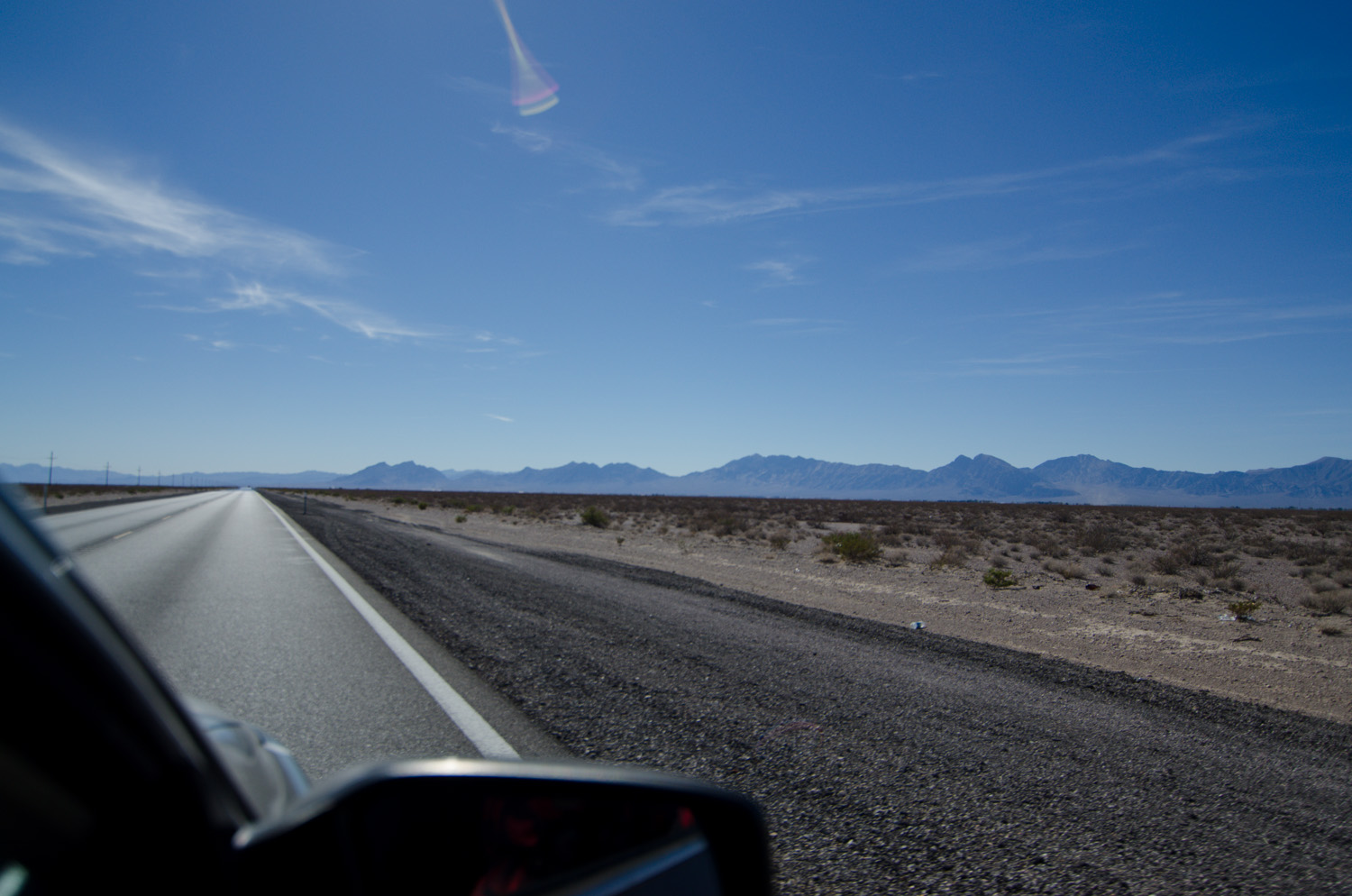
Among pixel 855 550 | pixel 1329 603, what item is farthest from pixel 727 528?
pixel 1329 603

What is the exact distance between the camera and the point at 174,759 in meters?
1.06

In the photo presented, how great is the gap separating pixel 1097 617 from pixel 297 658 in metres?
11.8

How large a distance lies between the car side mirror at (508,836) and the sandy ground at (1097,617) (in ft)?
23.8

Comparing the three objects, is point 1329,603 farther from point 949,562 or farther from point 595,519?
point 595,519

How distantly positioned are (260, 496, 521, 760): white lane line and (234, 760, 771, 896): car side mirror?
3.18 metres

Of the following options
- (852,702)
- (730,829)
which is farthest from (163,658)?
(730,829)

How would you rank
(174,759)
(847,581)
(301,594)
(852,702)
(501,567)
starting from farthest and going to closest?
(847,581)
(501,567)
(301,594)
(852,702)
(174,759)

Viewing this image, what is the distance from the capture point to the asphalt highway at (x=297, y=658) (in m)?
4.80

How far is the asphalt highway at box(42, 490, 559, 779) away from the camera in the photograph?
4.80 m

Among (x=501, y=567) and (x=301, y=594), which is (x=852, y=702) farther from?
(x=501, y=567)

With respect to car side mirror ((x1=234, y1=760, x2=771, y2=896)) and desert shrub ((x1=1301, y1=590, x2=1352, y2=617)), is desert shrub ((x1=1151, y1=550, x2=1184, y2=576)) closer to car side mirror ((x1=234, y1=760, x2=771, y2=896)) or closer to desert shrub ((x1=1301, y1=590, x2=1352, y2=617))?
desert shrub ((x1=1301, y1=590, x2=1352, y2=617))

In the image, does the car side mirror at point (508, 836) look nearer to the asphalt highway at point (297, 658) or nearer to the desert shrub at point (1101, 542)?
the asphalt highway at point (297, 658)

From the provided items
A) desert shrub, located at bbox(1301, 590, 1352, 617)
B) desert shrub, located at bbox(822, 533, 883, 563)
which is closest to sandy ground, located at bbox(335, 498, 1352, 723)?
desert shrub, located at bbox(1301, 590, 1352, 617)

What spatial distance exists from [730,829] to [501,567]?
13848 millimetres
